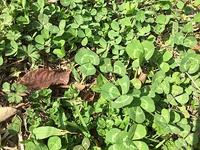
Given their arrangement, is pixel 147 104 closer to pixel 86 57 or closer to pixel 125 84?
pixel 125 84

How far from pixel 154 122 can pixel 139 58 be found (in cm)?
44

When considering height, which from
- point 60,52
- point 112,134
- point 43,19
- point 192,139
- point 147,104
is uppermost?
point 43,19

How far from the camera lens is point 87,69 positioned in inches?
88.5

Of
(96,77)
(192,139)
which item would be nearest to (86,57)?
(96,77)

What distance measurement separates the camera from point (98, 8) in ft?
8.38

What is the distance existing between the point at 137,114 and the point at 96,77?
18.2 inches

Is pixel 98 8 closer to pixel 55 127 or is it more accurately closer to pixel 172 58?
pixel 172 58

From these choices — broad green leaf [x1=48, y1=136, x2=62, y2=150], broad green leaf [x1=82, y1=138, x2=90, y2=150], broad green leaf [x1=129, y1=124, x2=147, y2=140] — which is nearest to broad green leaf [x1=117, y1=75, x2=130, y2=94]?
broad green leaf [x1=129, y1=124, x2=147, y2=140]

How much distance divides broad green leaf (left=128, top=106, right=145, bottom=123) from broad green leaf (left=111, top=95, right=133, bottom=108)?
7cm

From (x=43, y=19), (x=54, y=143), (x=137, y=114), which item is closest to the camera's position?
(x=54, y=143)

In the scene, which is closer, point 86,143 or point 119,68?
point 86,143

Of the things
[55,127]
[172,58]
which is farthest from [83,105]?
[172,58]

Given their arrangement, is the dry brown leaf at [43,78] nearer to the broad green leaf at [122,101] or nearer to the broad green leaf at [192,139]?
the broad green leaf at [122,101]

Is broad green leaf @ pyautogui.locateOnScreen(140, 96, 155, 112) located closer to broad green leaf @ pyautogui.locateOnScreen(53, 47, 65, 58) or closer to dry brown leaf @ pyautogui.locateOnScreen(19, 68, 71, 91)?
dry brown leaf @ pyautogui.locateOnScreen(19, 68, 71, 91)
